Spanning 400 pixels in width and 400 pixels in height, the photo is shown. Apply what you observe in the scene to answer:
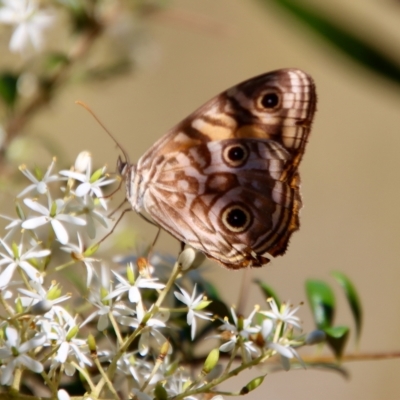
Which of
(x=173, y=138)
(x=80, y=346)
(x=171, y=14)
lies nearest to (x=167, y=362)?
(x=80, y=346)

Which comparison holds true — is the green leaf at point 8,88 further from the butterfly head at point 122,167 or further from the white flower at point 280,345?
the white flower at point 280,345

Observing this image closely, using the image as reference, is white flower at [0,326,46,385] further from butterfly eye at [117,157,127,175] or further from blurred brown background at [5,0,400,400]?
blurred brown background at [5,0,400,400]

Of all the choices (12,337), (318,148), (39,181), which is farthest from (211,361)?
(318,148)

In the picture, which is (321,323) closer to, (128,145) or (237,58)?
(128,145)

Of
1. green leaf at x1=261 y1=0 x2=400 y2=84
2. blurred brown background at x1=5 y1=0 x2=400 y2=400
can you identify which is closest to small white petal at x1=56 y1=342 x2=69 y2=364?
green leaf at x1=261 y1=0 x2=400 y2=84

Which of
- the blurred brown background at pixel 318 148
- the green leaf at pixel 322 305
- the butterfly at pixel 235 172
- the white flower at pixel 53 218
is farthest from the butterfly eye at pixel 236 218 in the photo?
the blurred brown background at pixel 318 148

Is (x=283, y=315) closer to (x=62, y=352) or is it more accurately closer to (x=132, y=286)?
(x=132, y=286)
